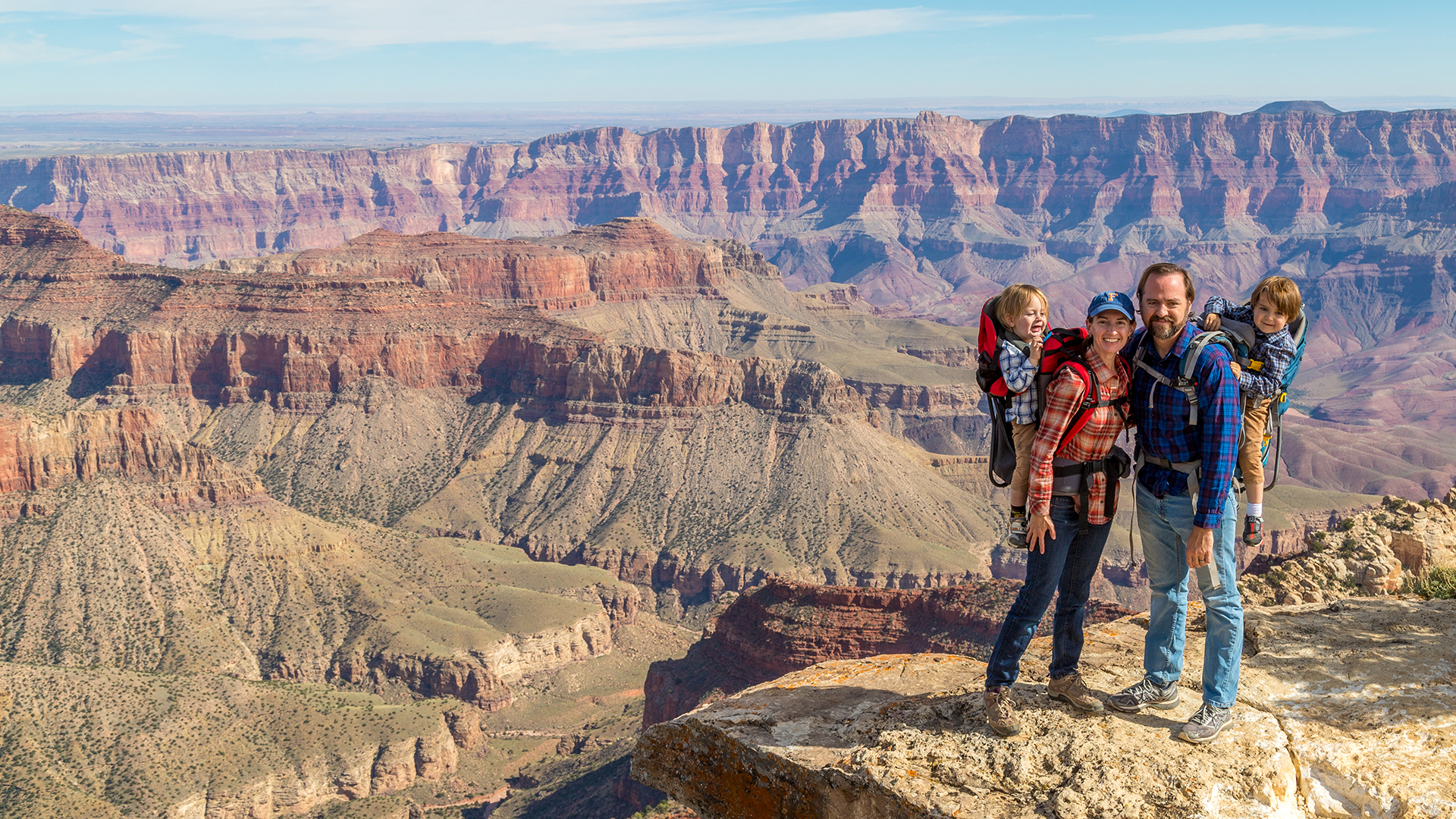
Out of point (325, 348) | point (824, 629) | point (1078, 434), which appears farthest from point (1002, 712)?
point (325, 348)

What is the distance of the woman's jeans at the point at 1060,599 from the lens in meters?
13.6

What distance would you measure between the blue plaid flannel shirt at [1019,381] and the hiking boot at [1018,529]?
1.21 meters

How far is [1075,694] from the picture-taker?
1334cm

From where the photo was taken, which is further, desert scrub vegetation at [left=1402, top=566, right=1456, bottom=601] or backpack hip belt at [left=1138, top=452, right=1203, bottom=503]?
desert scrub vegetation at [left=1402, top=566, right=1456, bottom=601]

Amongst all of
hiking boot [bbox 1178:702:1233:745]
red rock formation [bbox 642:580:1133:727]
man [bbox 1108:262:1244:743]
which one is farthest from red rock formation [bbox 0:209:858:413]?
hiking boot [bbox 1178:702:1233:745]

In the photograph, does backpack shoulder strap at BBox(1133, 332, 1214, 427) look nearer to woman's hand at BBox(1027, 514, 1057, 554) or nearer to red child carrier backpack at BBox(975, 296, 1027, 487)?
red child carrier backpack at BBox(975, 296, 1027, 487)

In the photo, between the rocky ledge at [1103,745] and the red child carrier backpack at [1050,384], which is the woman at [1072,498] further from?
the rocky ledge at [1103,745]

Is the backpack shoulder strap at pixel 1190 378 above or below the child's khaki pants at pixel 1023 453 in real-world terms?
above

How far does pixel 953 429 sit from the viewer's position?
179625mm

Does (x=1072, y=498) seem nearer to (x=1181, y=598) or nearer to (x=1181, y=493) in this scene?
(x=1181, y=493)

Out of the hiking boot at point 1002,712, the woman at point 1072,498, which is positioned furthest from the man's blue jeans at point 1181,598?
the hiking boot at point 1002,712

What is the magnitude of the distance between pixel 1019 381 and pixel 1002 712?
3891 mm

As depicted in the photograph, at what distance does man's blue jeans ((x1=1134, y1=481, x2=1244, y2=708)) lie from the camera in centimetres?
1310

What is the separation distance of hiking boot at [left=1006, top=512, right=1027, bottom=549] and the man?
152 centimetres
